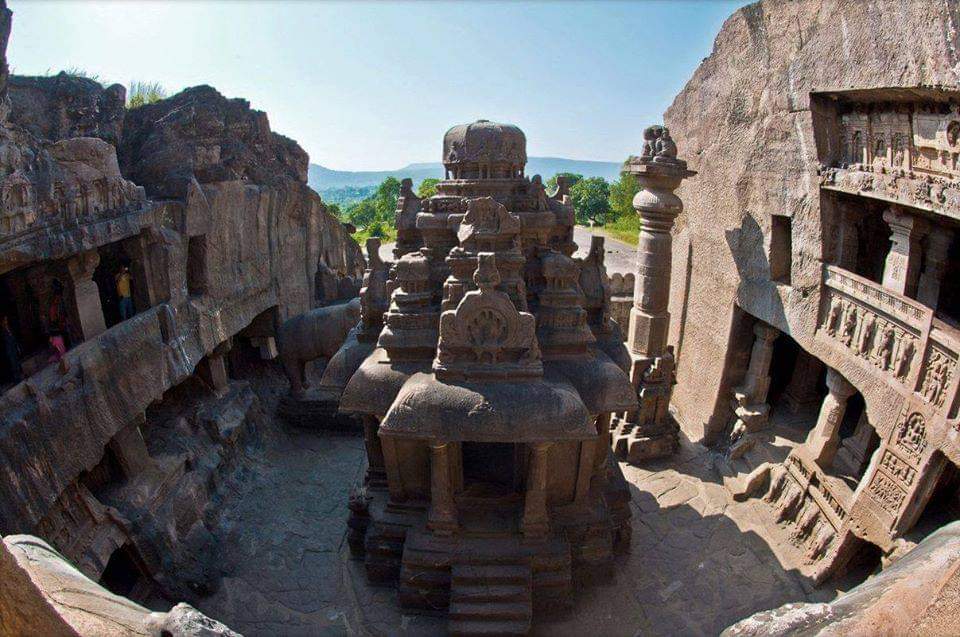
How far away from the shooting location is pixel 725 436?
994 cm

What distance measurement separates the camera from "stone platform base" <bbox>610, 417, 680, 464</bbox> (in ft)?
31.2

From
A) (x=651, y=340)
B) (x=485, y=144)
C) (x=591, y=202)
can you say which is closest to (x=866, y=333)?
(x=651, y=340)

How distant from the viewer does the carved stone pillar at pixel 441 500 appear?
6160mm

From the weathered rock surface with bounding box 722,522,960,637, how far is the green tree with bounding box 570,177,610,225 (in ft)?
138

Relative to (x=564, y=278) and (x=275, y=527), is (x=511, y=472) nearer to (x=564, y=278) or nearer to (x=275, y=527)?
(x=564, y=278)

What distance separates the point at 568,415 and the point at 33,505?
492cm

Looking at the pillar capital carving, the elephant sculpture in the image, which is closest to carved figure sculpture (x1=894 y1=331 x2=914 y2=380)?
the pillar capital carving

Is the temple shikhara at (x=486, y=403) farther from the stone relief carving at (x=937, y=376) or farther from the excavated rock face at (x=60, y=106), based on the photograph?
the excavated rock face at (x=60, y=106)

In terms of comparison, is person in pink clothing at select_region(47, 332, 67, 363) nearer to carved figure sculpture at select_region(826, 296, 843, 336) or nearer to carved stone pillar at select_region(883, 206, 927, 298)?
carved figure sculpture at select_region(826, 296, 843, 336)

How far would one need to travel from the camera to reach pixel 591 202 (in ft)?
149

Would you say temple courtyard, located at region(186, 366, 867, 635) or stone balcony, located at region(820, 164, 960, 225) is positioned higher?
stone balcony, located at region(820, 164, 960, 225)

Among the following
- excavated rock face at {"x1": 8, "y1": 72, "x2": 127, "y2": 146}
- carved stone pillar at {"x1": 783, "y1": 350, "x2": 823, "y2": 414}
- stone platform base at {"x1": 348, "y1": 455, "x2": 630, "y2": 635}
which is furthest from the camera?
carved stone pillar at {"x1": 783, "y1": 350, "x2": 823, "y2": 414}

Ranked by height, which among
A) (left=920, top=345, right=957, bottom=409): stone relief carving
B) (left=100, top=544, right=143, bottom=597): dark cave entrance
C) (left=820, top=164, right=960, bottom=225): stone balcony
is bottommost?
(left=100, top=544, right=143, bottom=597): dark cave entrance

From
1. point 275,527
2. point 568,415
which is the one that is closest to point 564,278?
point 568,415
